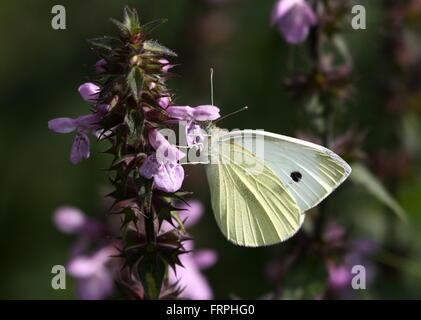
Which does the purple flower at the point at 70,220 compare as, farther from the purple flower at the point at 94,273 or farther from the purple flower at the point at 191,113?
the purple flower at the point at 191,113

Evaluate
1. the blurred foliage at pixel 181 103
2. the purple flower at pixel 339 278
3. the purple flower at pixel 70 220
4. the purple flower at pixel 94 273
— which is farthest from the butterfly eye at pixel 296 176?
the blurred foliage at pixel 181 103

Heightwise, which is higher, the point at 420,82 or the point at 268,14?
the point at 268,14

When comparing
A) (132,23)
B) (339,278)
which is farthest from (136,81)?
(339,278)

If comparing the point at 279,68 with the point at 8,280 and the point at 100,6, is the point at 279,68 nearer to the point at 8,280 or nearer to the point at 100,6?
the point at 100,6

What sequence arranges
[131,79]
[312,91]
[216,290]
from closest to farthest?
[131,79] → [312,91] → [216,290]

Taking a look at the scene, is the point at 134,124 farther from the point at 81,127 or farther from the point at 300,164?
the point at 300,164

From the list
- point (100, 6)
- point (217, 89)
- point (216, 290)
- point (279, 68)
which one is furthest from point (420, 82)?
point (100, 6)
